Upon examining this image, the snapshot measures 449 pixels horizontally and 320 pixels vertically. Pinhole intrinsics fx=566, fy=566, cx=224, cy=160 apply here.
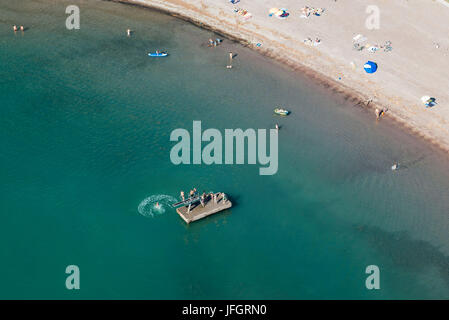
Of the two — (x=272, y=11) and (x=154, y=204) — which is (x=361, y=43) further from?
(x=154, y=204)

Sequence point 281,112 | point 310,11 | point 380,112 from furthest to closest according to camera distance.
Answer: point 310,11 → point 380,112 → point 281,112

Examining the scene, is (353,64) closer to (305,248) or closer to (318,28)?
(318,28)

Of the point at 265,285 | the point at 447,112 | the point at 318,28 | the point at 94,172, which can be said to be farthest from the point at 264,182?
the point at 318,28

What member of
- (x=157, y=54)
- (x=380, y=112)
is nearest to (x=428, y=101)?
(x=380, y=112)

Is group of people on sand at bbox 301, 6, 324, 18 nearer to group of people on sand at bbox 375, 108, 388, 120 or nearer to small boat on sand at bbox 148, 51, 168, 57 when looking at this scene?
group of people on sand at bbox 375, 108, 388, 120

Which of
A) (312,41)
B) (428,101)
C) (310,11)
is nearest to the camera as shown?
(428,101)

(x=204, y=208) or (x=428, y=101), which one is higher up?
(x=428, y=101)
